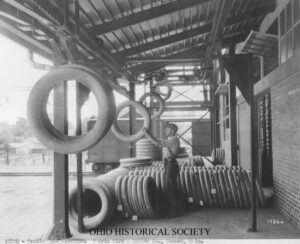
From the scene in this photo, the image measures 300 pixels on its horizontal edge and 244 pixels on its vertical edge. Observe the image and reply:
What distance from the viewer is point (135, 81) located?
1071cm

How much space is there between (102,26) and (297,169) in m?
4.08

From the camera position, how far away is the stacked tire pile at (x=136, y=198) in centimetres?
589

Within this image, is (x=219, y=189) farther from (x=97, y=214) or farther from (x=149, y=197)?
(x=97, y=214)

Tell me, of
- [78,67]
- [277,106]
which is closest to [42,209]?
[78,67]

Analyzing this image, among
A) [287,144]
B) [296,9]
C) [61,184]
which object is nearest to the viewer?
[61,184]

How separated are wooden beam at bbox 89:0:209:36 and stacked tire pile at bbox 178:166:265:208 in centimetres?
325

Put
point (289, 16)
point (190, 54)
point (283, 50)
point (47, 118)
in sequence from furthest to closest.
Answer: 1. point (190, 54)
2. point (283, 50)
3. point (289, 16)
4. point (47, 118)

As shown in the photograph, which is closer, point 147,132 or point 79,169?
point 79,169

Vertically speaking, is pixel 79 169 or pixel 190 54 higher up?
pixel 190 54

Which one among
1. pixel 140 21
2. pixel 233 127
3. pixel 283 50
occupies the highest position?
pixel 140 21

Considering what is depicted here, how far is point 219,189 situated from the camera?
6.67m

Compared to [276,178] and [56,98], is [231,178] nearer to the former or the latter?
A: [276,178]

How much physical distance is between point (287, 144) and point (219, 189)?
1.76 meters

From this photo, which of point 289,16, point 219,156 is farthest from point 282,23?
point 219,156
